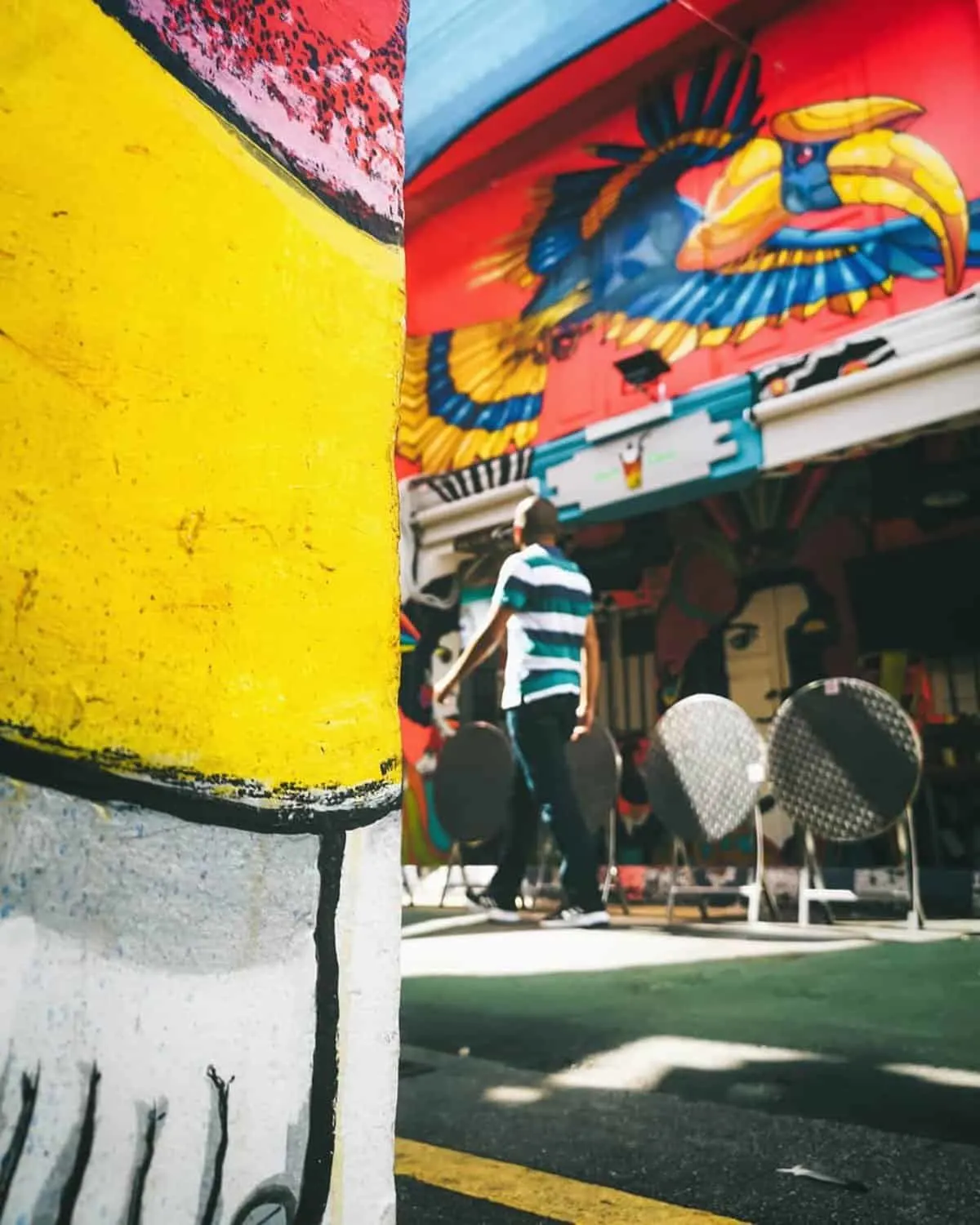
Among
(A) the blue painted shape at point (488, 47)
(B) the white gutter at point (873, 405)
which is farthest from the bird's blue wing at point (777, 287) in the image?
(A) the blue painted shape at point (488, 47)

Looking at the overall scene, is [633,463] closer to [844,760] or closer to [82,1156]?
[844,760]

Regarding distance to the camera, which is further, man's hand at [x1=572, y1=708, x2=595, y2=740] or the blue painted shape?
the blue painted shape

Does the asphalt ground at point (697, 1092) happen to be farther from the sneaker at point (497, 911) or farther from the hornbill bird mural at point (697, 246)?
the hornbill bird mural at point (697, 246)

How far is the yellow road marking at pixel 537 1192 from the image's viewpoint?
3.85 ft

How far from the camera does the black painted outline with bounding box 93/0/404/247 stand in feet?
2.86

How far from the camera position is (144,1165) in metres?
0.73

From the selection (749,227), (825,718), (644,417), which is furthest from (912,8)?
(825,718)

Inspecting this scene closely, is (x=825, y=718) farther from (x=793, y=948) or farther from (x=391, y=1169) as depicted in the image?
(x=391, y=1169)

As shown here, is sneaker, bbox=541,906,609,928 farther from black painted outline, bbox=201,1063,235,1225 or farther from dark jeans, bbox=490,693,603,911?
black painted outline, bbox=201,1063,235,1225

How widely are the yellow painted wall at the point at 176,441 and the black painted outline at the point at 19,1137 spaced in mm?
243

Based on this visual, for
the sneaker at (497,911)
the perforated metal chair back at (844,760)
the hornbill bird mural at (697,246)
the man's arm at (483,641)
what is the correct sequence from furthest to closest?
the hornbill bird mural at (697,246) → the sneaker at (497,911) → the perforated metal chair back at (844,760) → the man's arm at (483,641)

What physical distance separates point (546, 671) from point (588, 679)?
0.45 metres

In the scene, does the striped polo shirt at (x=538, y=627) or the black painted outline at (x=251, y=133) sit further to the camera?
the striped polo shirt at (x=538, y=627)

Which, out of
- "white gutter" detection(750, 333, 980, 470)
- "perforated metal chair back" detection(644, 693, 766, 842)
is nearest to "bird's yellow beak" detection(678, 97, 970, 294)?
"white gutter" detection(750, 333, 980, 470)
